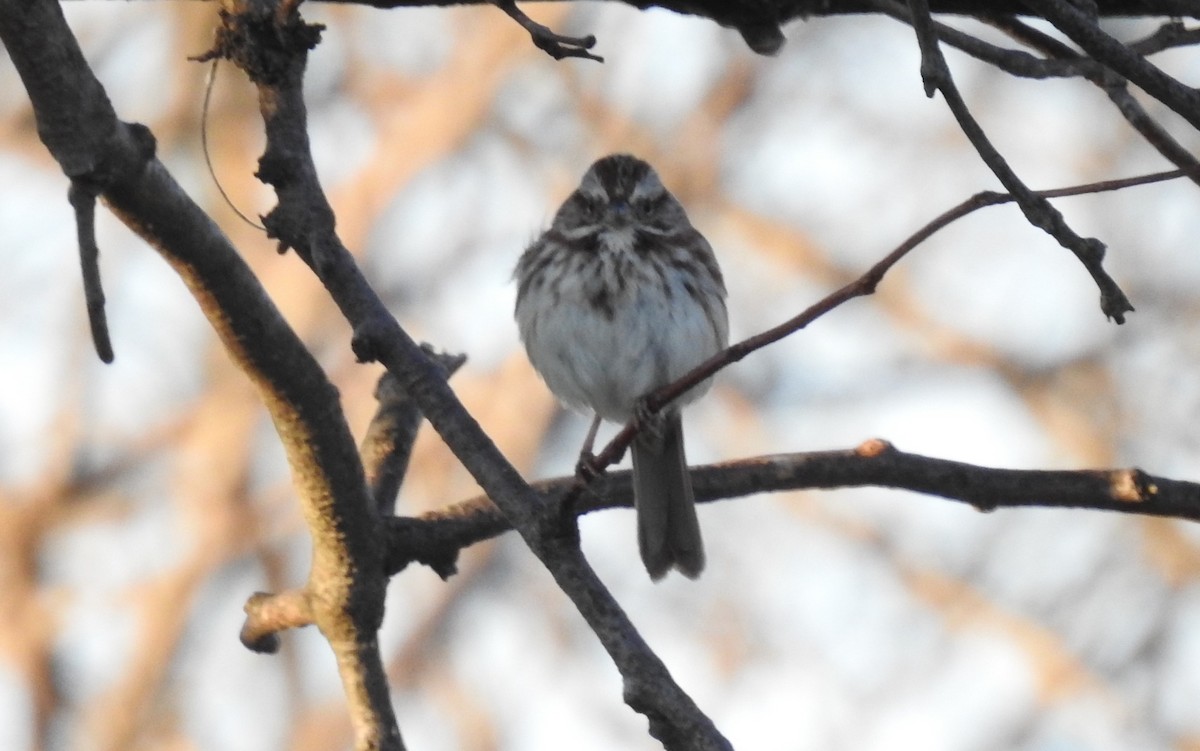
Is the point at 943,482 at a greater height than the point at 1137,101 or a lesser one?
lesser

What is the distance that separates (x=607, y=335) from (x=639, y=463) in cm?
40

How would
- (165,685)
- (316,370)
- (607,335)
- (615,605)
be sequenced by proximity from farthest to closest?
1. (165,685)
2. (607,335)
3. (316,370)
4. (615,605)

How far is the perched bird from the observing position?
423 centimetres

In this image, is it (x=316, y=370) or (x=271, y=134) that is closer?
(x=271, y=134)

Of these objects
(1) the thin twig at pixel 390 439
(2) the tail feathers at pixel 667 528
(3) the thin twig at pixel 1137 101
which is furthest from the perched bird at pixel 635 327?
(3) the thin twig at pixel 1137 101

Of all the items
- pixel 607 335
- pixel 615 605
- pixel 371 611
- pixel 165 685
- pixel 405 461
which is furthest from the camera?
pixel 165 685

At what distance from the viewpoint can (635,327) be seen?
4227 millimetres

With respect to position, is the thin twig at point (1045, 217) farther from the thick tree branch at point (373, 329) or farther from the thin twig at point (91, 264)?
the thin twig at point (91, 264)

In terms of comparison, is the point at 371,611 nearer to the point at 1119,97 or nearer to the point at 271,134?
the point at 271,134

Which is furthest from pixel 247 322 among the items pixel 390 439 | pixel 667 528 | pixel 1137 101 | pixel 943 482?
pixel 667 528

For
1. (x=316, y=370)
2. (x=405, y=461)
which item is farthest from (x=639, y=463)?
(x=316, y=370)

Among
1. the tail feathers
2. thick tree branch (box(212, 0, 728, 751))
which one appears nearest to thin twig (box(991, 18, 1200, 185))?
thick tree branch (box(212, 0, 728, 751))

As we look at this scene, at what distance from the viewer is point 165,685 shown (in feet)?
28.1

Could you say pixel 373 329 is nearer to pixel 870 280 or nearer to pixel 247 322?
pixel 247 322
